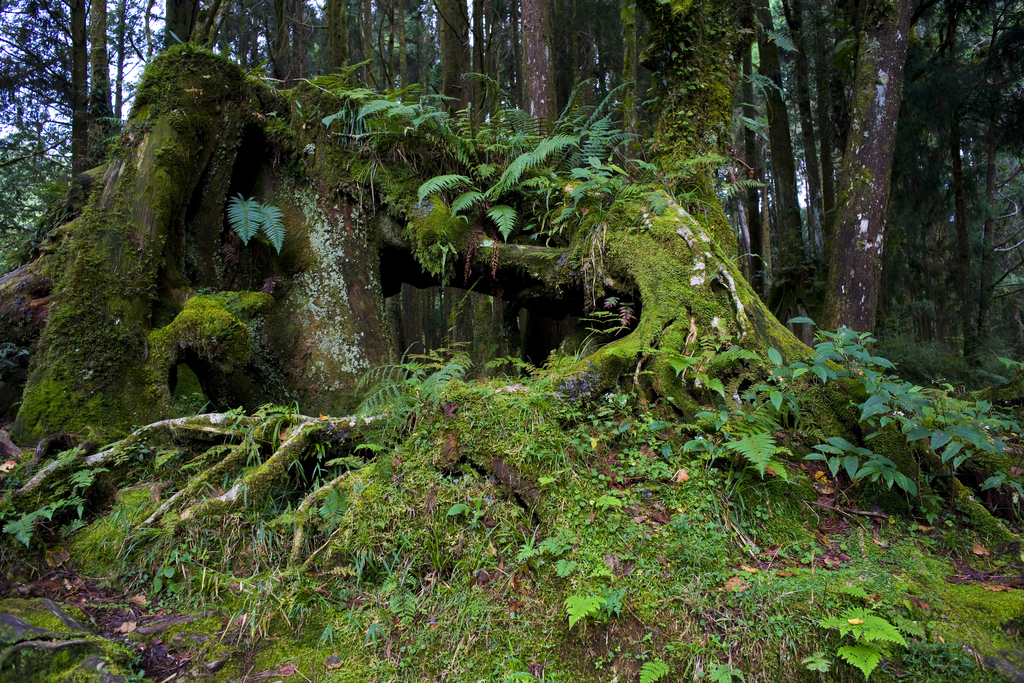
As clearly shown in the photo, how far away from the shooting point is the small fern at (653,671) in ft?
7.84

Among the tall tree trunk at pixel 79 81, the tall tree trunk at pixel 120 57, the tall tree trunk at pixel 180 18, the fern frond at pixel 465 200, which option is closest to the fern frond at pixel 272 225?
the fern frond at pixel 465 200

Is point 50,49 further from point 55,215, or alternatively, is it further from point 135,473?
point 135,473

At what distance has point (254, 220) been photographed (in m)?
5.61

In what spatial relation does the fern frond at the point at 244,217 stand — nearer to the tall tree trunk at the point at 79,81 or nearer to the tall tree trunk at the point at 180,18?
the tall tree trunk at the point at 180,18

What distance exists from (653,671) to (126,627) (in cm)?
266

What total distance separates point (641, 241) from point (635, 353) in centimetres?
121

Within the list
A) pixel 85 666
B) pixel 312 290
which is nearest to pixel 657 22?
pixel 312 290

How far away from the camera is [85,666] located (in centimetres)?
253

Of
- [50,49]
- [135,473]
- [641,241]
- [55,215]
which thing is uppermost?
[50,49]

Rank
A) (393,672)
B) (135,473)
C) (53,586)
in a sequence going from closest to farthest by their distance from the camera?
(393,672)
(53,586)
(135,473)

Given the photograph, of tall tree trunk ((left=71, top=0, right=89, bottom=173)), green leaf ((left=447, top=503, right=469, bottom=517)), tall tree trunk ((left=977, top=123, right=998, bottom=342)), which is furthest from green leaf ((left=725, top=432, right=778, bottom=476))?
tall tree trunk ((left=977, top=123, right=998, bottom=342))

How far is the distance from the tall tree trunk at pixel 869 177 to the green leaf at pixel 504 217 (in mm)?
4098

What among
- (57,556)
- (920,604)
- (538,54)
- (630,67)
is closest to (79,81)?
(538,54)

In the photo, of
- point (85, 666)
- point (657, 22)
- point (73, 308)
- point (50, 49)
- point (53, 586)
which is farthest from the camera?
point (50, 49)
